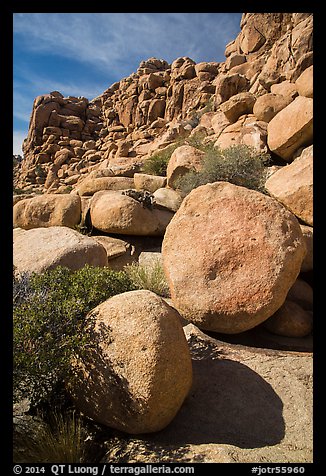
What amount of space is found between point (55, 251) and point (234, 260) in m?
2.86

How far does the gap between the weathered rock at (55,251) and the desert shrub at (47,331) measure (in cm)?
118

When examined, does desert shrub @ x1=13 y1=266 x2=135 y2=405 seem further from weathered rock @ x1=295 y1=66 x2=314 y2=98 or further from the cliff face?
the cliff face

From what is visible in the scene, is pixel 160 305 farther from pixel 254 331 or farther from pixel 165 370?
pixel 254 331

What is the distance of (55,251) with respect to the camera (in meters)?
4.81

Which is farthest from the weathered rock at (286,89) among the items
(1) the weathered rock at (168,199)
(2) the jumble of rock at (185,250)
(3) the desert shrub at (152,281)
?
(3) the desert shrub at (152,281)

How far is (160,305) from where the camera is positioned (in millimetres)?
2955

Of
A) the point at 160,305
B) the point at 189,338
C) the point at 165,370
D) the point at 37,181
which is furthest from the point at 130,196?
the point at 37,181

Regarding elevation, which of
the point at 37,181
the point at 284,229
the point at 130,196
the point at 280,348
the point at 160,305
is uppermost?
the point at 37,181

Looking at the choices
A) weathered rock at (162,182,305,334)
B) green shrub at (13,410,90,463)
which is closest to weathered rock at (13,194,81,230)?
weathered rock at (162,182,305,334)

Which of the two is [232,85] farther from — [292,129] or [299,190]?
[299,190]

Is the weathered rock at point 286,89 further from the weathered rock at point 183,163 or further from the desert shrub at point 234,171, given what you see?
the desert shrub at point 234,171

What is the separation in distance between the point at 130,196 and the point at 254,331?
525 centimetres

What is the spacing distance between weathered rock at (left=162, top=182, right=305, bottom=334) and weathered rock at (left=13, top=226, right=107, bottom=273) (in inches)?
57.7

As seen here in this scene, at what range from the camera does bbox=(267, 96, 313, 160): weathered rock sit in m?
7.66
